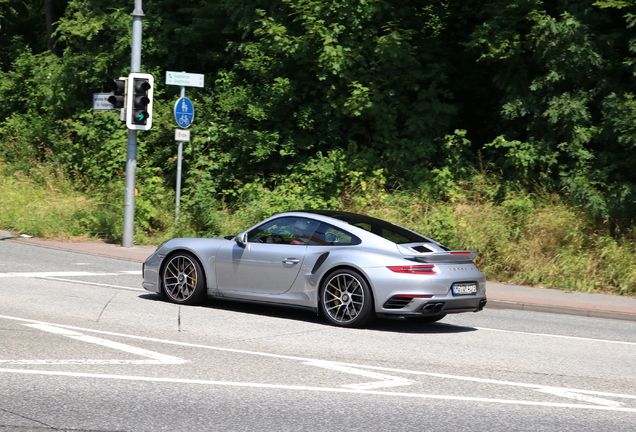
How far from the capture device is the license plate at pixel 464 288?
31.8 ft

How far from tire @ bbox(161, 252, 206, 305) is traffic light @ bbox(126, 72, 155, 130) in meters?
7.04

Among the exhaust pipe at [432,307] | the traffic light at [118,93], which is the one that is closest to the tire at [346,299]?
the exhaust pipe at [432,307]

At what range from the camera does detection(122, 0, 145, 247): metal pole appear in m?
18.0

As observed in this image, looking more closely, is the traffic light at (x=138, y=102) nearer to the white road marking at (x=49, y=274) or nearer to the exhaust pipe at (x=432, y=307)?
the white road marking at (x=49, y=274)

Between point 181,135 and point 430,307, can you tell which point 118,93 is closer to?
point 181,135

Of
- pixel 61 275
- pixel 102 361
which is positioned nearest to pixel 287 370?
pixel 102 361

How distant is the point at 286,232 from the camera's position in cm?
1055

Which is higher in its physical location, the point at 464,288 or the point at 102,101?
the point at 102,101

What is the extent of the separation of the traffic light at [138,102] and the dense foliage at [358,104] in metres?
2.66

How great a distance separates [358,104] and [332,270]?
11.2 metres

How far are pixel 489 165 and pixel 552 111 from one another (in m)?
2.35

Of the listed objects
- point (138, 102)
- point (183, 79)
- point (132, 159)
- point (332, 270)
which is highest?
point (183, 79)

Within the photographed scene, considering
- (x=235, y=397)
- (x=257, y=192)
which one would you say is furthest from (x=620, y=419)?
(x=257, y=192)

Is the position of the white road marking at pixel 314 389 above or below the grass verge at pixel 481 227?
below
